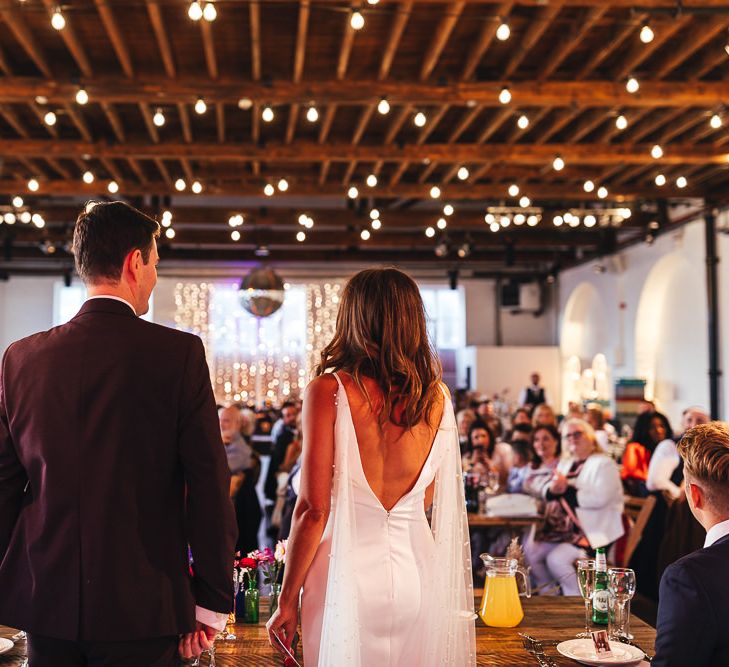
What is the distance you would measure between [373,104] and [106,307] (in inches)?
211

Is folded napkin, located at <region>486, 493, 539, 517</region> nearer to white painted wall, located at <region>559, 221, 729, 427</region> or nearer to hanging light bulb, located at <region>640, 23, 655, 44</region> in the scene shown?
hanging light bulb, located at <region>640, 23, 655, 44</region>

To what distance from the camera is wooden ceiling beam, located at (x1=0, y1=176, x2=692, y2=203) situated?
10.0 metres

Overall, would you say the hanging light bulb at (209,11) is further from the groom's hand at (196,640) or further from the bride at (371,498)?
the groom's hand at (196,640)

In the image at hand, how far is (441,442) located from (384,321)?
350 millimetres

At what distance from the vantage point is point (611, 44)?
6074mm

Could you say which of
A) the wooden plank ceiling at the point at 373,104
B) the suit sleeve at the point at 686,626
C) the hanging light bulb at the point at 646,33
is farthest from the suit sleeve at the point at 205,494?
the hanging light bulb at the point at 646,33

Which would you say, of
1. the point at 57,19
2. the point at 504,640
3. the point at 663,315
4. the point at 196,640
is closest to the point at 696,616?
the point at 504,640

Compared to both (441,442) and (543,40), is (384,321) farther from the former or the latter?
(543,40)

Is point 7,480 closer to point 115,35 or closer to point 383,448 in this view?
point 383,448

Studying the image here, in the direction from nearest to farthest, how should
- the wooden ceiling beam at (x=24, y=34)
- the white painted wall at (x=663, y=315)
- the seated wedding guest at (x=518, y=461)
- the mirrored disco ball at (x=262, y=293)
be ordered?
1. the wooden ceiling beam at (x=24, y=34)
2. the seated wedding guest at (x=518, y=461)
3. the white painted wall at (x=663, y=315)
4. the mirrored disco ball at (x=262, y=293)

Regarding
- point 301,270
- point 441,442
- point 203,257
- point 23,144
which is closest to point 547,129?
point 23,144

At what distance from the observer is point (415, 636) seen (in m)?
2.18

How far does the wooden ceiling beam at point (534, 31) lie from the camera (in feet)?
18.0

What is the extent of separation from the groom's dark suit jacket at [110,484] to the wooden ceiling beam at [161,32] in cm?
426
